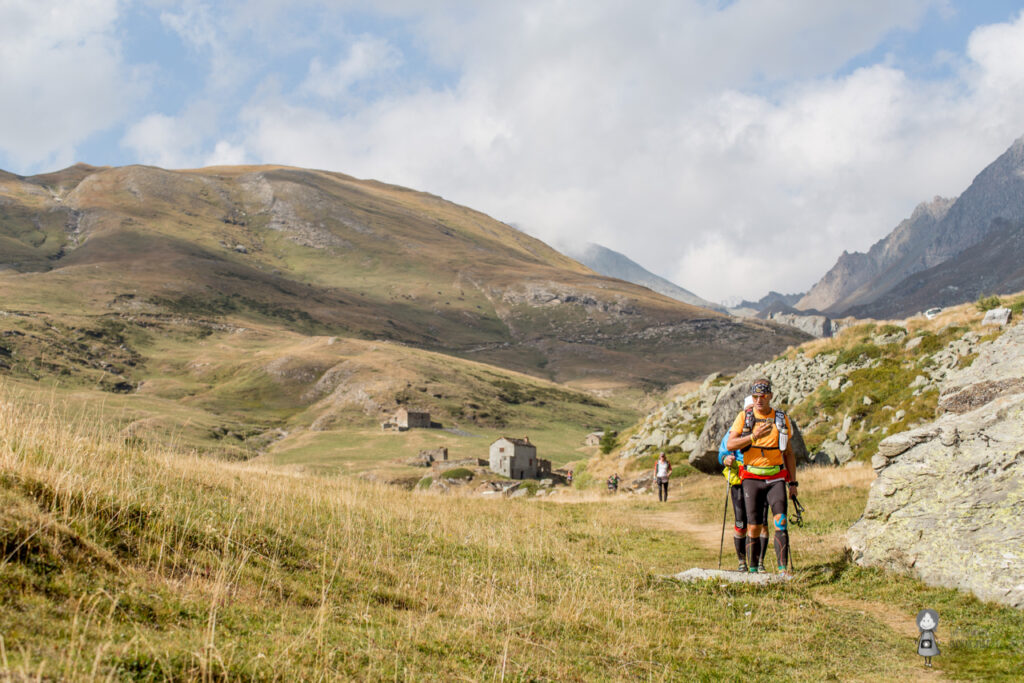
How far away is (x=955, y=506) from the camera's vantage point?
9734mm

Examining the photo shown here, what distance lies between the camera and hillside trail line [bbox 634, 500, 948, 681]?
7699mm

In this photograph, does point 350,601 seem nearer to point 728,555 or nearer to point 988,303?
point 728,555

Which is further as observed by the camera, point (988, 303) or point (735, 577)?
point (988, 303)

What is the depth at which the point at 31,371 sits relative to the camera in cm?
11706

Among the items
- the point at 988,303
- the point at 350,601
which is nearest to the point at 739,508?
the point at 350,601

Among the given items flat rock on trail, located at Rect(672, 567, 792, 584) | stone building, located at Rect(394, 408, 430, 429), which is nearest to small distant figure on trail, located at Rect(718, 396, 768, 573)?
flat rock on trail, located at Rect(672, 567, 792, 584)

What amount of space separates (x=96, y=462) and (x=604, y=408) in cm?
16857

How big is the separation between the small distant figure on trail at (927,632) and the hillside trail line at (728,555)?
0.73 feet

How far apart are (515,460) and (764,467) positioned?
62.9 meters

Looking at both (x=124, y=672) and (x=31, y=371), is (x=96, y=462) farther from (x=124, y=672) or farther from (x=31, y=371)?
(x=31, y=371)

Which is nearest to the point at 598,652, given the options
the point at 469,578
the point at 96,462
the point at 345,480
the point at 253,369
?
the point at 469,578

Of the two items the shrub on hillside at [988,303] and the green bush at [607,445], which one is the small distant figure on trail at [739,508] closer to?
the shrub on hillside at [988,303]

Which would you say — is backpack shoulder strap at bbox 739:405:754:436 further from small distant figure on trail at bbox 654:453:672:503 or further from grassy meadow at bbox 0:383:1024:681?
small distant figure on trail at bbox 654:453:672:503

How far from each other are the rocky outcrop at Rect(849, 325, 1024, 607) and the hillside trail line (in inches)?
45.6
